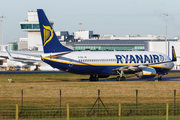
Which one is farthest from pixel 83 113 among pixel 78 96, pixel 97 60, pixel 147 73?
pixel 147 73

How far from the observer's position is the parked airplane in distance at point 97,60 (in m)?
42.6

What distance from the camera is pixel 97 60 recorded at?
4559cm

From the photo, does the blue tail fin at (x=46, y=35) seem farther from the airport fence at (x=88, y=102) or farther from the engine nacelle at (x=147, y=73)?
the engine nacelle at (x=147, y=73)

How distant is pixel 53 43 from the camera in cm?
4269

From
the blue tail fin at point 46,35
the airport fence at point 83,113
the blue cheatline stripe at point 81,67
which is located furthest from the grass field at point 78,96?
the blue tail fin at point 46,35

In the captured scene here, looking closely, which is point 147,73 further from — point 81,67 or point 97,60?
point 81,67

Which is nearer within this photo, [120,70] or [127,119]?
[127,119]

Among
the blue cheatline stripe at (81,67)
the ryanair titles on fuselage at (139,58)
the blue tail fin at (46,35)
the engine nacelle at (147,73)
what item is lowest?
the engine nacelle at (147,73)

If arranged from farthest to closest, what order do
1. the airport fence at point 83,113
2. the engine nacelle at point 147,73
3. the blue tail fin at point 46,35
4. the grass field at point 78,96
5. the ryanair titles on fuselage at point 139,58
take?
the ryanair titles on fuselage at point 139,58
the engine nacelle at point 147,73
the blue tail fin at point 46,35
the grass field at point 78,96
the airport fence at point 83,113

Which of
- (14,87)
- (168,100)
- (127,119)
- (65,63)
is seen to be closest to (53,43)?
(65,63)

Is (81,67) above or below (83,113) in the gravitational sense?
above

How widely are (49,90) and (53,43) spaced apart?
36.1 ft

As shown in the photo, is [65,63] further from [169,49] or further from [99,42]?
[99,42]

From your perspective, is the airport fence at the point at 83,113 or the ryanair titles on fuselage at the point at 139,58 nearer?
the airport fence at the point at 83,113
